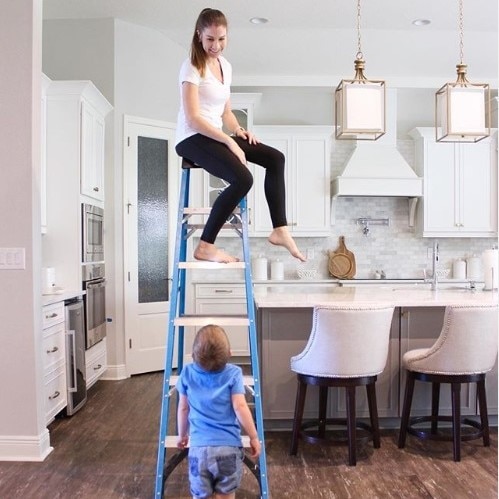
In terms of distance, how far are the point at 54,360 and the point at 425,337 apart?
2455 mm

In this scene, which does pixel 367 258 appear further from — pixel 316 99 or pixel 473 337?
pixel 473 337

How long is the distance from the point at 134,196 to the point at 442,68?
3618mm

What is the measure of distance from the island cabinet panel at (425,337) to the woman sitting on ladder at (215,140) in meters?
1.31

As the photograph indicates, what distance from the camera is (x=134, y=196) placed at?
17.4 ft

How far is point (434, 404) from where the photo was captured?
344 centimetres

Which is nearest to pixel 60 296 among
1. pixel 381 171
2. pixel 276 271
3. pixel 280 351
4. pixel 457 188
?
pixel 280 351

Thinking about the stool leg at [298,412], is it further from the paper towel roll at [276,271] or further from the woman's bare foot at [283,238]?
the paper towel roll at [276,271]

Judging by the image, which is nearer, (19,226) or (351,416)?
(351,416)

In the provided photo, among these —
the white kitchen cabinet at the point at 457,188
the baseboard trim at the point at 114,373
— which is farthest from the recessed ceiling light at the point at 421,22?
the baseboard trim at the point at 114,373

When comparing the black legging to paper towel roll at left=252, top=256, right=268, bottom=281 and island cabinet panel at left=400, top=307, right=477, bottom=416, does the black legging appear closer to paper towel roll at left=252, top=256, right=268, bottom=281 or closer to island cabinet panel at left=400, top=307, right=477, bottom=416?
island cabinet panel at left=400, top=307, right=477, bottom=416

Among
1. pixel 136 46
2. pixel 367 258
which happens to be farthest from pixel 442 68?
pixel 136 46

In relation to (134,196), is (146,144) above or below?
above

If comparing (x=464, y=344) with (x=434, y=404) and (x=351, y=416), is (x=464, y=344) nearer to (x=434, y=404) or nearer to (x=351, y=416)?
(x=434, y=404)

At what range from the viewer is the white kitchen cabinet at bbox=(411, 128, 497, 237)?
21.0ft
